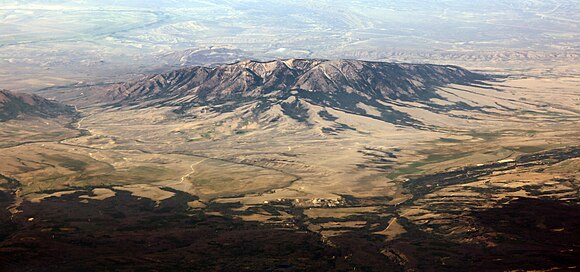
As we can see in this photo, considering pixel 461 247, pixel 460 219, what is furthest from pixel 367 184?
pixel 461 247

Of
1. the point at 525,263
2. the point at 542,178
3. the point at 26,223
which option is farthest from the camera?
the point at 542,178

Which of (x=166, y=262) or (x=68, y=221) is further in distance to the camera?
(x=68, y=221)

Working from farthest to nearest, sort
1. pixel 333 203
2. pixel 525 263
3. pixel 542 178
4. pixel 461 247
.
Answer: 1. pixel 542 178
2. pixel 333 203
3. pixel 461 247
4. pixel 525 263

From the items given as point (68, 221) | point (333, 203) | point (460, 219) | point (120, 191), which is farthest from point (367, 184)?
point (68, 221)

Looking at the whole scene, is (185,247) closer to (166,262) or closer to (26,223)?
(166,262)

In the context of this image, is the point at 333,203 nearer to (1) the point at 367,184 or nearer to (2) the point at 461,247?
(1) the point at 367,184

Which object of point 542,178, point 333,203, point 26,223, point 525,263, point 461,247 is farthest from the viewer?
point 542,178

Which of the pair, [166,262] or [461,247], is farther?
[461,247]

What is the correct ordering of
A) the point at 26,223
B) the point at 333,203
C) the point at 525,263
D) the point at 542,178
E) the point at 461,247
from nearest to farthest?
the point at 525,263 → the point at 461,247 → the point at 26,223 → the point at 333,203 → the point at 542,178
